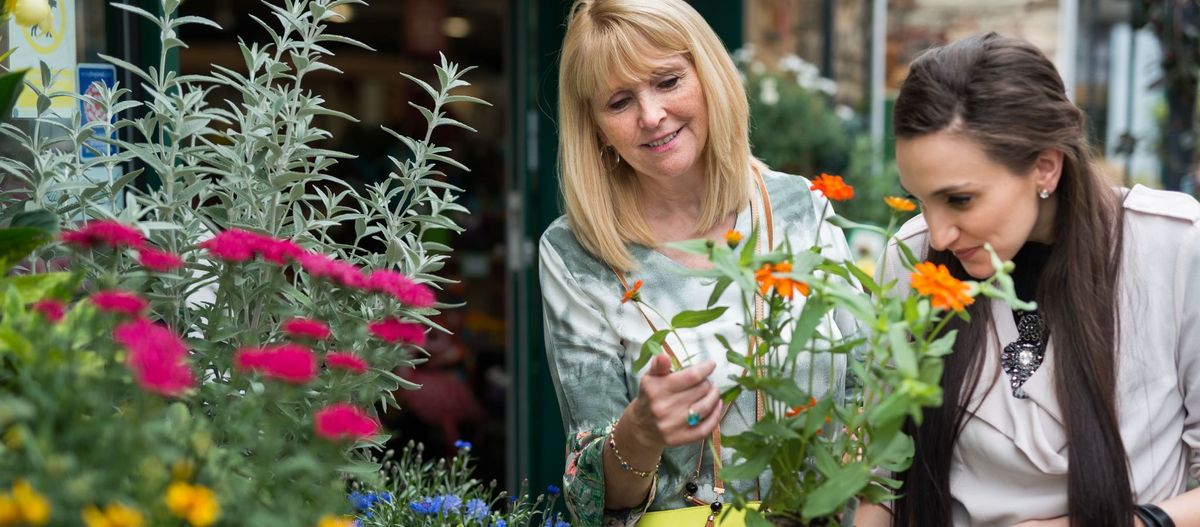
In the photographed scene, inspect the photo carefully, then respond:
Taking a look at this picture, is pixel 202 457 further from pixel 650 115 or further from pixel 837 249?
pixel 837 249

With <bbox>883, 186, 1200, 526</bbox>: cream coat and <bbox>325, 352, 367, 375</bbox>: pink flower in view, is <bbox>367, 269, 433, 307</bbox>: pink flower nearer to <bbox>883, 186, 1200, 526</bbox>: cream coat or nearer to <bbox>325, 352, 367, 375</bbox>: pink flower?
<bbox>325, 352, 367, 375</bbox>: pink flower

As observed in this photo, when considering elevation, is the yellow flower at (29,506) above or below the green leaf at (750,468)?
above

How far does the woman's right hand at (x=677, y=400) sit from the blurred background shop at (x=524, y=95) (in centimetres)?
89

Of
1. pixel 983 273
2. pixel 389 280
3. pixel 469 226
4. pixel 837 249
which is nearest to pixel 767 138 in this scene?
pixel 469 226

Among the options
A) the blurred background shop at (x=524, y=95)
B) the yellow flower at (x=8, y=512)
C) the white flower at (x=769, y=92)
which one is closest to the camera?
the yellow flower at (x=8, y=512)

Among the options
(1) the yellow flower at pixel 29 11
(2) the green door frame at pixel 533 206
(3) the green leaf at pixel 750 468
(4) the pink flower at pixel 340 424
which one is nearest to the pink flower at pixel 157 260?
(4) the pink flower at pixel 340 424

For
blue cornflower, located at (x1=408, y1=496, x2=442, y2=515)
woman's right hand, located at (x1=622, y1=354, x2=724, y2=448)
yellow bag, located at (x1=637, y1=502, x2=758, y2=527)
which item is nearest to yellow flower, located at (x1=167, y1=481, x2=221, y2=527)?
woman's right hand, located at (x1=622, y1=354, x2=724, y2=448)

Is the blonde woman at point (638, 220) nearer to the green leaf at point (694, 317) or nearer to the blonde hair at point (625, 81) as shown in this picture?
the blonde hair at point (625, 81)

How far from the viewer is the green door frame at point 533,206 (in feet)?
12.3

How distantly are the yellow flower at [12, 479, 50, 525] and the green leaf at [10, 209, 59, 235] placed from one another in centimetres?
50

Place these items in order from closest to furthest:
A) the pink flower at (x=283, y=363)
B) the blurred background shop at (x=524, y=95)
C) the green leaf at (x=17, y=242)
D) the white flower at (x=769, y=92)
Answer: the pink flower at (x=283, y=363) → the green leaf at (x=17, y=242) → the blurred background shop at (x=524, y=95) → the white flower at (x=769, y=92)

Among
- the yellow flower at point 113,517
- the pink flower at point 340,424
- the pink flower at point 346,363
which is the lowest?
the yellow flower at point 113,517

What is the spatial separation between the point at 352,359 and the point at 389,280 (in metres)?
0.14

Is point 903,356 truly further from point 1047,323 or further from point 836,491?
point 1047,323
